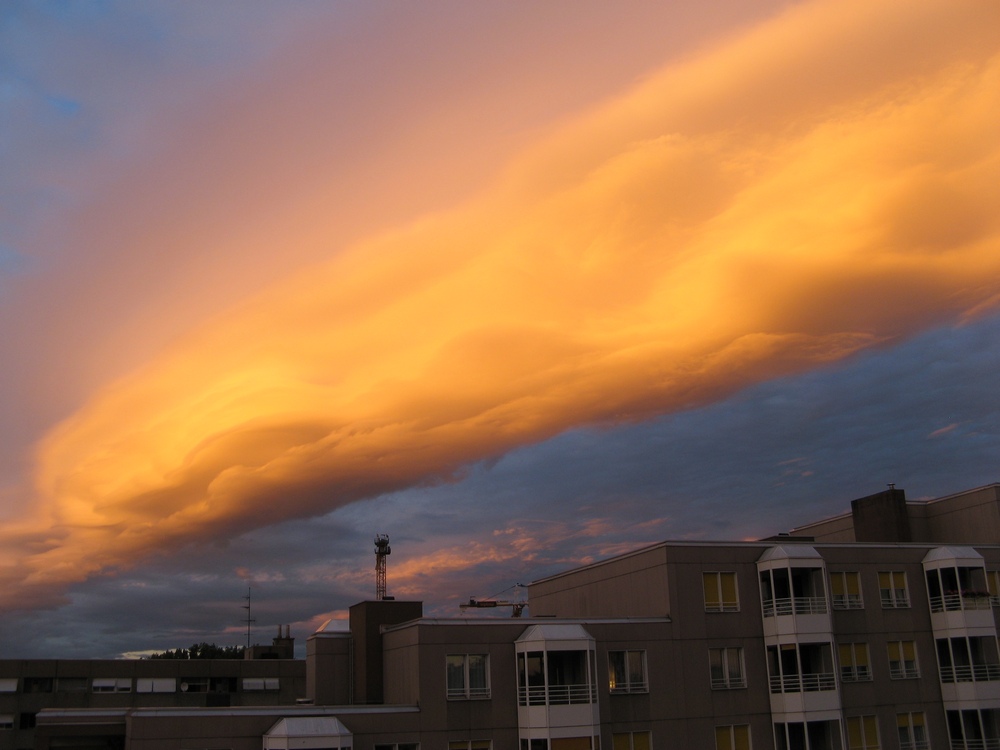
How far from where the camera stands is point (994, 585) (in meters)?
50.4

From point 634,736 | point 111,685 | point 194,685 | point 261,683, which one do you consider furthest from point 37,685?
point 634,736

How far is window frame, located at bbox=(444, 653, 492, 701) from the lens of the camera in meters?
41.1

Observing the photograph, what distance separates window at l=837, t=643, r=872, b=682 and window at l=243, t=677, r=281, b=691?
67.4m

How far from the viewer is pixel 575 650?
42500 millimetres

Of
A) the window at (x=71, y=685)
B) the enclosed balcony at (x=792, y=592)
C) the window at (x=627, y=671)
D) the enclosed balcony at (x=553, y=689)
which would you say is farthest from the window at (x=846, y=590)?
the window at (x=71, y=685)

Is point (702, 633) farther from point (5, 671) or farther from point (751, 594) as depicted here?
point (5, 671)

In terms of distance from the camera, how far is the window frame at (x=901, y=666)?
47.9m

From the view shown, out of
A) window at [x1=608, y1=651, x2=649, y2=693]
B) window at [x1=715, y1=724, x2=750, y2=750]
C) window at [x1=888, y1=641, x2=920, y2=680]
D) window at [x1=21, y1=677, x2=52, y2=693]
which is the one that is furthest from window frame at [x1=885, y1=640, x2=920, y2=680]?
window at [x1=21, y1=677, x2=52, y2=693]

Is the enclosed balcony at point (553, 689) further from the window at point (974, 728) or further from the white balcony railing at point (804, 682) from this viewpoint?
the window at point (974, 728)

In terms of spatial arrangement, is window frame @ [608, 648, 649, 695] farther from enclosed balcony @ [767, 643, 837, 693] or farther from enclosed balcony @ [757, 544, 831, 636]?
enclosed balcony @ [757, 544, 831, 636]

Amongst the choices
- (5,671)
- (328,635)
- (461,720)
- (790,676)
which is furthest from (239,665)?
(790,676)

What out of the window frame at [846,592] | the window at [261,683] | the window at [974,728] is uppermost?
the window frame at [846,592]

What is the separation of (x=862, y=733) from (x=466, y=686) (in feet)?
72.1

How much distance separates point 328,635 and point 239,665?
168 feet
